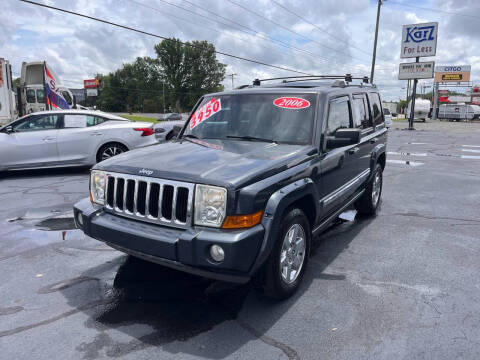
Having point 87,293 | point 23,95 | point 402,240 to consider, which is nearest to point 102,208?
point 87,293

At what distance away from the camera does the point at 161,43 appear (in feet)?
243

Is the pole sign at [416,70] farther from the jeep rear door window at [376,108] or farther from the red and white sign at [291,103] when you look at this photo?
the red and white sign at [291,103]

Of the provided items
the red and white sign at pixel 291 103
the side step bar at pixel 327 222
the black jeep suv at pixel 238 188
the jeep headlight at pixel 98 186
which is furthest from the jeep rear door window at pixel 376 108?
the jeep headlight at pixel 98 186

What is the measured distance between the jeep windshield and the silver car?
5.02 meters

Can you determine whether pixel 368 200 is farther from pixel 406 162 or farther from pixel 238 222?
pixel 406 162

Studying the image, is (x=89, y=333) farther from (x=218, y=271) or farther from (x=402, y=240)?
(x=402, y=240)

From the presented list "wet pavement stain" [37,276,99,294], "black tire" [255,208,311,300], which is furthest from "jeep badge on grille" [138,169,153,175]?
"wet pavement stain" [37,276,99,294]

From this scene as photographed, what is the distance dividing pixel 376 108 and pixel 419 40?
27707 millimetres

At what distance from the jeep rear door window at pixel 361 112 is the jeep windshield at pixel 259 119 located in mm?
1147

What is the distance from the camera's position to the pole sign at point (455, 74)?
6669 cm

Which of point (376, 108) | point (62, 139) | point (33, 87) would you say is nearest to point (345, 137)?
point (376, 108)

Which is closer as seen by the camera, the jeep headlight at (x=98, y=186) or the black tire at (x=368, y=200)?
the jeep headlight at (x=98, y=186)

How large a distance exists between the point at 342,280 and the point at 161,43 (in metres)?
77.1

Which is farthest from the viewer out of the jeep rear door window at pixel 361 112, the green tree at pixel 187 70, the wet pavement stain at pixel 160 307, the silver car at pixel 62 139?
the green tree at pixel 187 70
